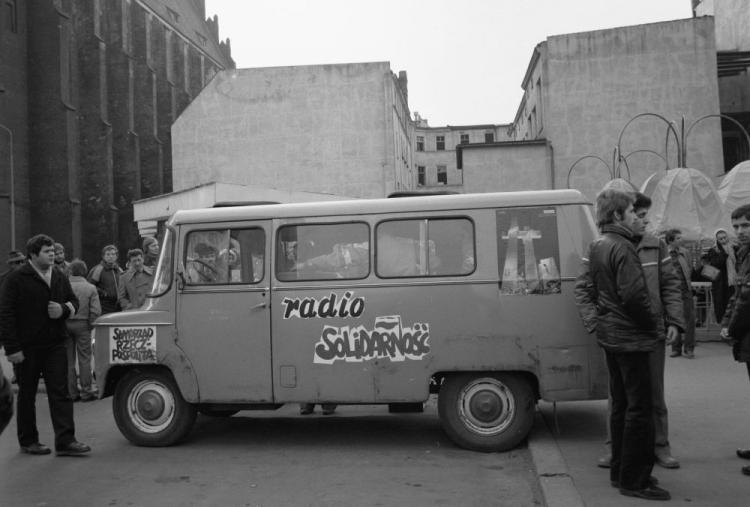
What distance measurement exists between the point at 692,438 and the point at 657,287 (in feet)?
6.62

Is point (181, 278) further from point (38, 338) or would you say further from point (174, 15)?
point (174, 15)

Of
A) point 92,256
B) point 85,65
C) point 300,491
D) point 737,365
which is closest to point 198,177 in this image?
point 92,256

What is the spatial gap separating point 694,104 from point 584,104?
4.49 metres

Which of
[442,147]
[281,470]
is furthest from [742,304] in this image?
[442,147]

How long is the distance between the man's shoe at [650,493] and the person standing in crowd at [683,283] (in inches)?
293

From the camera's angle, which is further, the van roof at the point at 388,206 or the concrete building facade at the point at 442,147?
the concrete building facade at the point at 442,147

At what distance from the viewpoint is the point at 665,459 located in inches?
237

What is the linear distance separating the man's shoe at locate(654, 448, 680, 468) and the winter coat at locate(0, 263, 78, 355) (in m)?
5.56

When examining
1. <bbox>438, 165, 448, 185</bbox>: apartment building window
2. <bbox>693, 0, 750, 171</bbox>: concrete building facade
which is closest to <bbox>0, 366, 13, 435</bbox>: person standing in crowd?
<bbox>693, 0, 750, 171</bbox>: concrete building facade

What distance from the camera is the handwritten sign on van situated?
7.54 metres

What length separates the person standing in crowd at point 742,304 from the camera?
568 centimetres

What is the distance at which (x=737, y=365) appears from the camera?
11.4 metres

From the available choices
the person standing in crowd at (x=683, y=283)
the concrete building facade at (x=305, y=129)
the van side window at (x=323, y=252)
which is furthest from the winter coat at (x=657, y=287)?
the concrete building facade at (x=305, y=129)

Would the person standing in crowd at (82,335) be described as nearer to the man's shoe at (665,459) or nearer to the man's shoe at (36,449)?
the man's shoe at (36,449)
